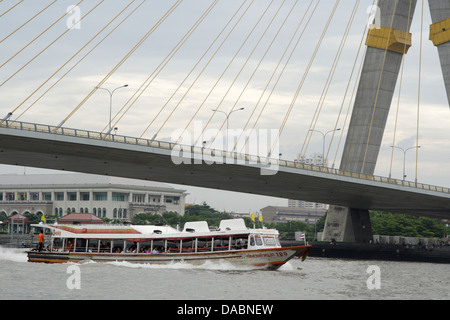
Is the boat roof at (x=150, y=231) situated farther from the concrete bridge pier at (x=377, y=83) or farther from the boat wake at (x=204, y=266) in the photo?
the concrete bridge pier at (x=377, y=83)

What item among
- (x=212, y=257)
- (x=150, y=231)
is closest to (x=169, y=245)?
(x=150, y=231)

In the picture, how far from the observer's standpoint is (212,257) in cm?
4341

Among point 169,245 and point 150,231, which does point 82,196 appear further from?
point 169,245

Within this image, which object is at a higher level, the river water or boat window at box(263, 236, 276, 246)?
boat window at box(263, 236, 276, 246)

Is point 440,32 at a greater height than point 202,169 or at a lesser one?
greater

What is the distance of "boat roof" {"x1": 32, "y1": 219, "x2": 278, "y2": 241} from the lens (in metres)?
44.0

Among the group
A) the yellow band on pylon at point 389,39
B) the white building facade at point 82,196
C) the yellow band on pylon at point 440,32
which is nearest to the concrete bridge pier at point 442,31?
the yellow band on pylon at point 440,32

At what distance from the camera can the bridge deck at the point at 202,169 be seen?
59031 mm

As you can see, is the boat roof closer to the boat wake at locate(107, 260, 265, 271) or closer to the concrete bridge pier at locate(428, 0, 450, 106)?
the boat wake at locate(107, 260, 265, 271)

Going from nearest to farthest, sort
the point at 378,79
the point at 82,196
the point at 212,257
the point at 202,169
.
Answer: the point at 212,257
the point at 202,169
the point at 378,79
the point at 82,196

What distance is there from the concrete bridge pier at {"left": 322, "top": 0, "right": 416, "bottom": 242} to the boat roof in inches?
1269

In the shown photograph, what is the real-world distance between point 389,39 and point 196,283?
45448mm

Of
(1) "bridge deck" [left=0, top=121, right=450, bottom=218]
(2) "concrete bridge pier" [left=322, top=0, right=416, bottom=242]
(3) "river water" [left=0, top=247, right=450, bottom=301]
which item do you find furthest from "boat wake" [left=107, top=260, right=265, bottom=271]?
(2) "concrete bridge pier" [left=322, top=0, right=416, bottom=242]

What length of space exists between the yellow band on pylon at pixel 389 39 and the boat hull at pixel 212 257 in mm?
36602
